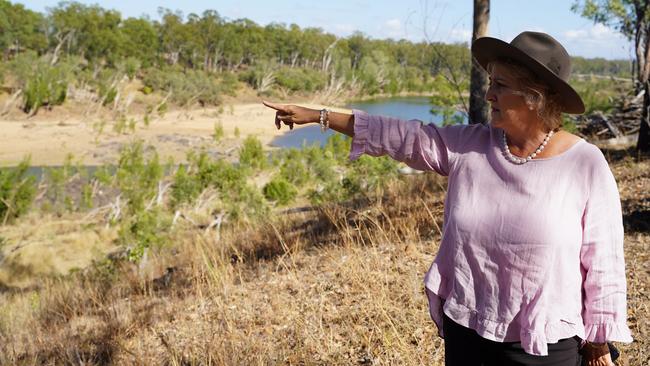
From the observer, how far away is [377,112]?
54.1m

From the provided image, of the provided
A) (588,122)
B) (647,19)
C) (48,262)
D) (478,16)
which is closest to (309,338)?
(478,16)

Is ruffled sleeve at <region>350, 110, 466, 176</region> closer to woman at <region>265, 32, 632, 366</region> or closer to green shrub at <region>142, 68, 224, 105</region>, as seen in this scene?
woman at <region>265, 32, 632, 366</region>

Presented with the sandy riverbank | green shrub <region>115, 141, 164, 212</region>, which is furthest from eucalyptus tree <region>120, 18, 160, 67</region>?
green shrub <region>115, 141, 164, 212</region>

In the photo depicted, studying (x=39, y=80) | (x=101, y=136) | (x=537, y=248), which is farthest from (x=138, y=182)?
(x=39, y=80)

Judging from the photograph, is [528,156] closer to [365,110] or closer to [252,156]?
[365,110]

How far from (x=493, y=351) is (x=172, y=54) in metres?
65.3

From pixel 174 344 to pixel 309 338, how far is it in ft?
2.75

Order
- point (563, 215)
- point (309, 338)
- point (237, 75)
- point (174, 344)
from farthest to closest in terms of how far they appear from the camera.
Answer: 1. point (237, 75)
2. point (174, 344)
3. point (309, 338)
4. point (563, 215)

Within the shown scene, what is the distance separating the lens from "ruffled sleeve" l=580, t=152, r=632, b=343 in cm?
142

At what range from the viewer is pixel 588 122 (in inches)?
542

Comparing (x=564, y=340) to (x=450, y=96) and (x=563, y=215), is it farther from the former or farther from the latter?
(x=450, y=96)

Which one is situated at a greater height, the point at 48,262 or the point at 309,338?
the point at 309,338

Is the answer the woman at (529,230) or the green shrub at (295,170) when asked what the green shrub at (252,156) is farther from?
the woman at (529,230)

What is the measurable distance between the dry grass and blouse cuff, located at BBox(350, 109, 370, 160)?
132 cm
